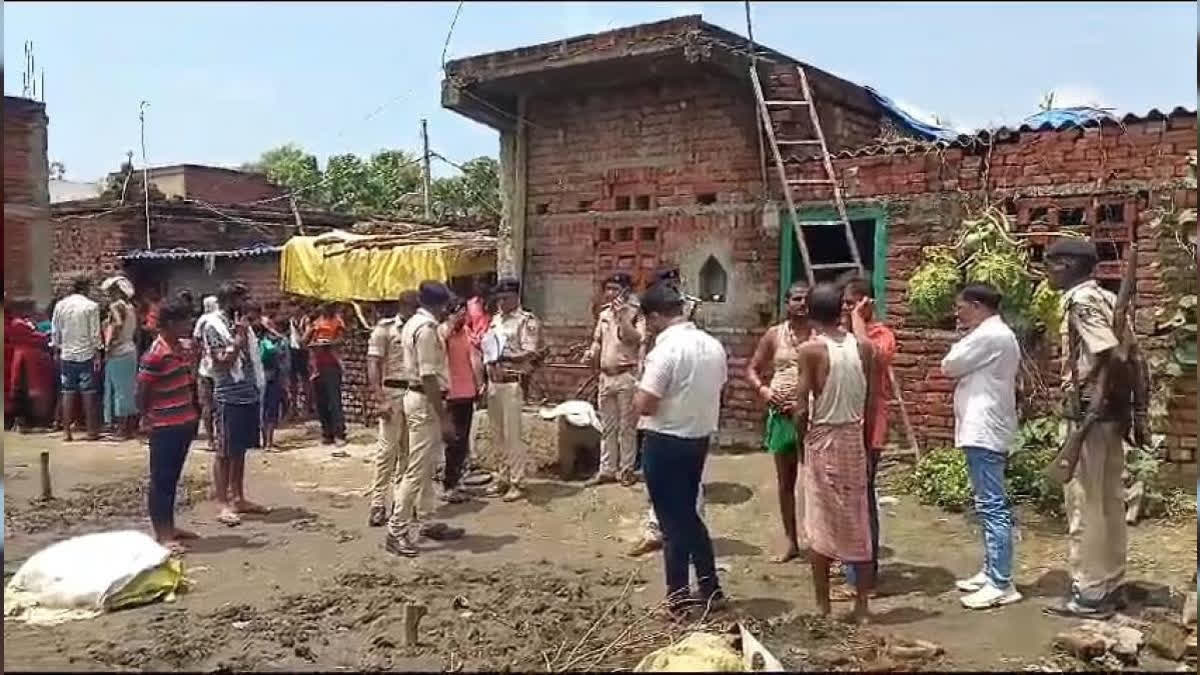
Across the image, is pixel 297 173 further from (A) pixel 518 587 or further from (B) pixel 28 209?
(A) pixel 518 587

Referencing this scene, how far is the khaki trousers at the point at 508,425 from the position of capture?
27.9ft

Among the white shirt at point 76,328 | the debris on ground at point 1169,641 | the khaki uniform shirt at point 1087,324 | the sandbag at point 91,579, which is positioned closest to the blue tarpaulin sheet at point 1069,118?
the khaki uniform shirt at point 1087,324

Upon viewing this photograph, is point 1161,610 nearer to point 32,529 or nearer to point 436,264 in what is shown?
point 32,529

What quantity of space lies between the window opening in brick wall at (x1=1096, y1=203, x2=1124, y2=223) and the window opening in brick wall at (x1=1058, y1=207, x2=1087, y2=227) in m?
0.13

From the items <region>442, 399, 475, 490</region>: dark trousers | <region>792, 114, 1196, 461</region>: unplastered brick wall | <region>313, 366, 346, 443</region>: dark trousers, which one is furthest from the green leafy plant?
<region>313, 366, 346, 443</region>: dark trousers

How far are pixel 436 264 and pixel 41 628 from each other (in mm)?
7412

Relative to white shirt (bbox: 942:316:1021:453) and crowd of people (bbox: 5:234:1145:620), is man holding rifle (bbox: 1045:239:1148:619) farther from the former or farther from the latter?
white shirt (bbox: 942:316:1021:453)

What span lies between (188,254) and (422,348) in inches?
381

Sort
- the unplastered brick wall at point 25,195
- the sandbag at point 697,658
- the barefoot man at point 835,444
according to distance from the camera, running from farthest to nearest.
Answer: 1. the unplastered brick wall at point 25,195
2. the barefoot man at point 835,444
3. the sandbag at point 697,658

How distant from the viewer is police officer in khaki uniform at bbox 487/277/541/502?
8.50 meters

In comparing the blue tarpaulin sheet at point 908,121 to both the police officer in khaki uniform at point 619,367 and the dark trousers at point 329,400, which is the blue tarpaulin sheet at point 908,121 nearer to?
the police officer in khaki uniform at point 619,367

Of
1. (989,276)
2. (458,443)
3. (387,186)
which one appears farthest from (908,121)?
(387,186)

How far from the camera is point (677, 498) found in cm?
523

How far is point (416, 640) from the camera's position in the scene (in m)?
4.99
